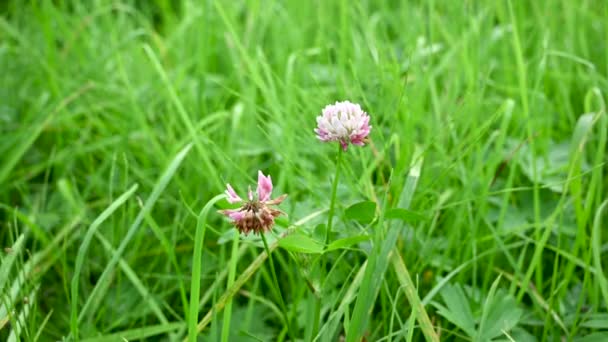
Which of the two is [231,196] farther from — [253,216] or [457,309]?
[457,309]

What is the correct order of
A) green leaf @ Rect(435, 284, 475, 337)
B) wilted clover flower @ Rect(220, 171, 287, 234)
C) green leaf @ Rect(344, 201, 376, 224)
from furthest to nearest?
1. green leaf @ Rect(435, 284, 475, 337)
2. green leaf @ Rect(344, 201, 376, 224)
3. wilted clover flower @ Rect(220, 171, 287, 234)

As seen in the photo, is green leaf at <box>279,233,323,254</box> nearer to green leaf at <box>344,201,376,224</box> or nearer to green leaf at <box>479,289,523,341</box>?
green leaf at <box>344,201,376,224</box>

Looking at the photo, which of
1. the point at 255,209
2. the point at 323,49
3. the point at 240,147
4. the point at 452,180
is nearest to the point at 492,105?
the point at 452,180

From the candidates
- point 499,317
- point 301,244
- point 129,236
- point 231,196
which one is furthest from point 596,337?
point 129,236

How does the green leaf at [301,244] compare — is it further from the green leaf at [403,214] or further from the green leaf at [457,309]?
the green leaf at [457,309]

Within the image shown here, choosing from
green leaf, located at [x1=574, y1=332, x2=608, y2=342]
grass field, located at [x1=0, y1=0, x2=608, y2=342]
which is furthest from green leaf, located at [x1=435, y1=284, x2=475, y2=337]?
green leaf, located at [x1=574, y1=332, x2=608, y2=342]

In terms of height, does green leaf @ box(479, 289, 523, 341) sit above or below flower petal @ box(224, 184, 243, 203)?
below

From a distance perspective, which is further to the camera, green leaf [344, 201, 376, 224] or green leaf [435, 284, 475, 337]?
green leaf [435, 284, 475, 337]
